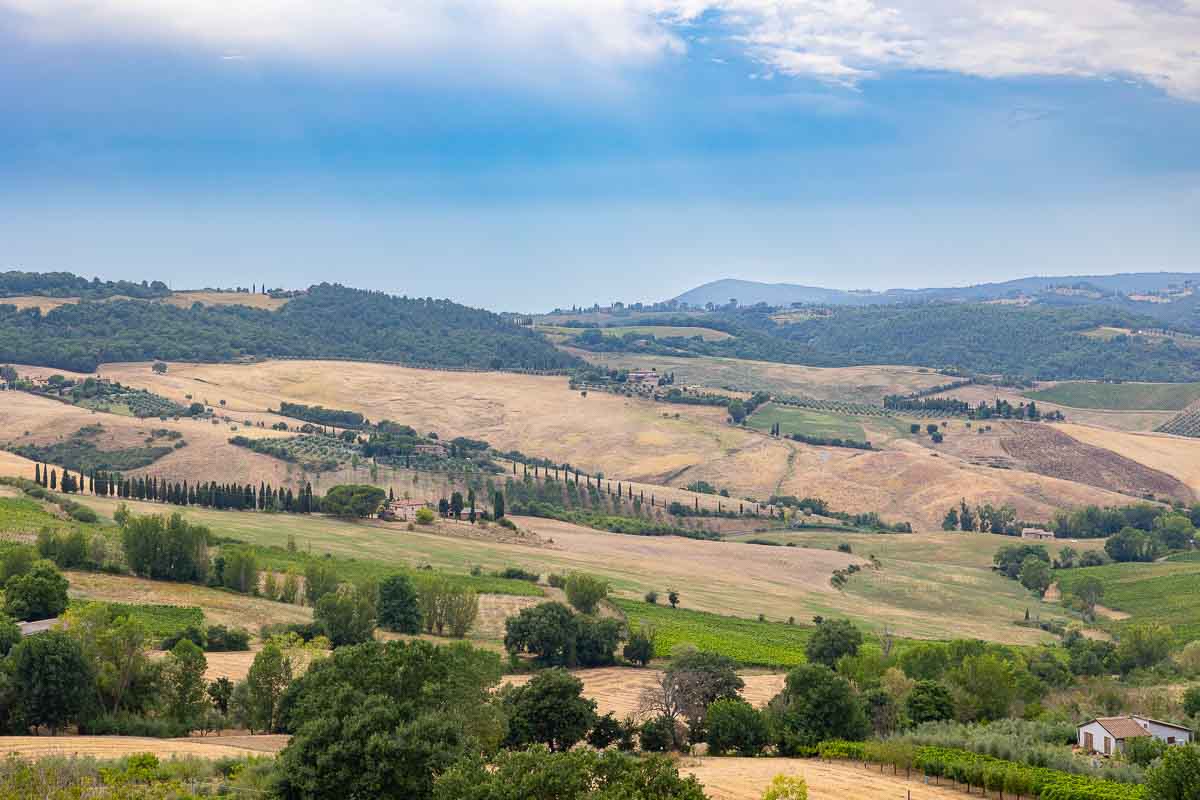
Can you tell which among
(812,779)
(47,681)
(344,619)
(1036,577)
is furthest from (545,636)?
(1036,577)

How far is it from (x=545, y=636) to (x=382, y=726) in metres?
38.1

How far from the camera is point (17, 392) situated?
19562cm

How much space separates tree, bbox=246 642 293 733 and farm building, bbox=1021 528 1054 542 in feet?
385

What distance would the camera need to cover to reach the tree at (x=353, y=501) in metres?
128

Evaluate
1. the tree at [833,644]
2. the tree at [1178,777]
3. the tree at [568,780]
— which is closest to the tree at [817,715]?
the tree at [1178,777]

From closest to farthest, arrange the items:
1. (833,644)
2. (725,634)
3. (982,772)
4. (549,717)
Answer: (982,772) → (549,717) → (833,644) → (725,634)

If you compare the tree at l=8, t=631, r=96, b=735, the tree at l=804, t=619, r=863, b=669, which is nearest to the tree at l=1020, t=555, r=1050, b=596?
the tree at l=804, t=619, r=863, b=669

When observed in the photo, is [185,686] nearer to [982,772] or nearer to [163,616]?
[163,616]

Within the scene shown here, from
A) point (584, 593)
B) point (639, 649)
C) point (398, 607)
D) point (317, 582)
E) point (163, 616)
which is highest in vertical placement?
point (317, 582)

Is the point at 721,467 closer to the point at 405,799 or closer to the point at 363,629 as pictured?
the point at 363,629

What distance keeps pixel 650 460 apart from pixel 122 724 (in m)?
148

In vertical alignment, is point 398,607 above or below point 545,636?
above

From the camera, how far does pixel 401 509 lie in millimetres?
133125

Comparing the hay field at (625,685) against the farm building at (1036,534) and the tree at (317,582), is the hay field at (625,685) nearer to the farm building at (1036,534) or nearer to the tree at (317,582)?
the tree at (317,582)
